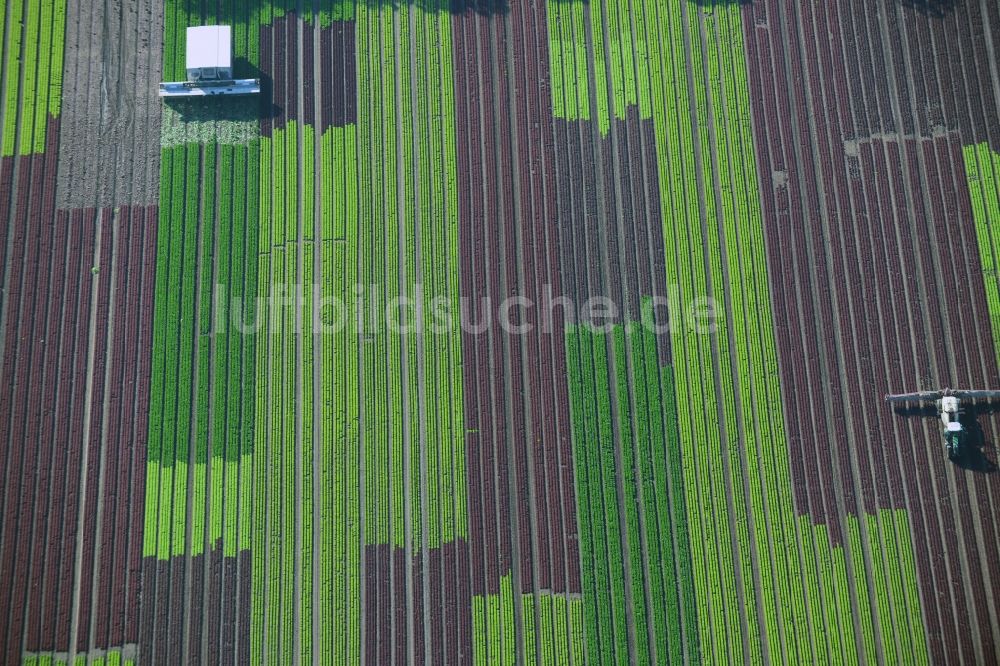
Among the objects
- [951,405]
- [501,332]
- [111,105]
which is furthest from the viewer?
[111,105]

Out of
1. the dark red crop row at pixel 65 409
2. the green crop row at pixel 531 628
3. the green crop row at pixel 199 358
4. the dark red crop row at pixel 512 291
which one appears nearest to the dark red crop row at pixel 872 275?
the dark red crop row at pixel 512 291

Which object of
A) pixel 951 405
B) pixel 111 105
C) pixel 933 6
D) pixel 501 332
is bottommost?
pixel 951 405

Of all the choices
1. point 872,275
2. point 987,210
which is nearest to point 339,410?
point 872,275

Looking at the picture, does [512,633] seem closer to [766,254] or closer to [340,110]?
[766,254]

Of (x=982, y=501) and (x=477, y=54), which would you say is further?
(x=477, y=54)

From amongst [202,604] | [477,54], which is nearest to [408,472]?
[202,604]

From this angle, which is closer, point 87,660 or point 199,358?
point 87,660

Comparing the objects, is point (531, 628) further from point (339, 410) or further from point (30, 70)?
point (30, 70)
